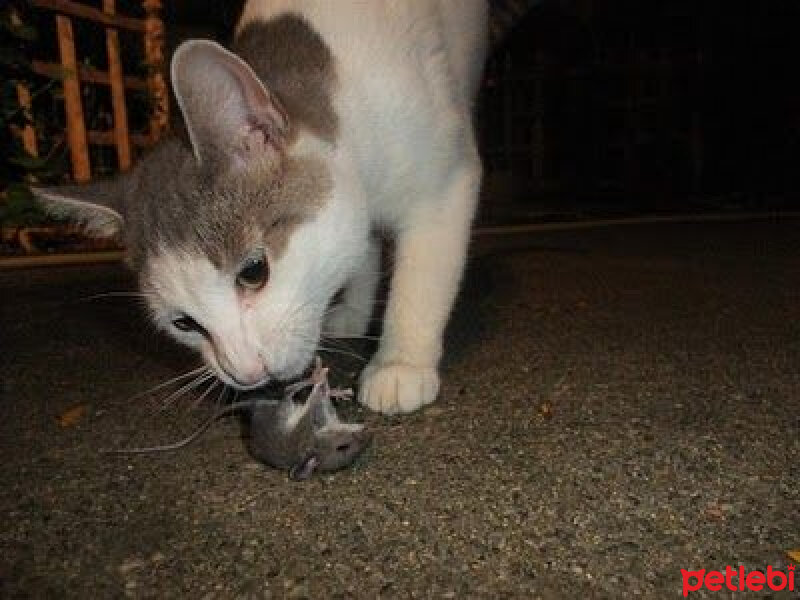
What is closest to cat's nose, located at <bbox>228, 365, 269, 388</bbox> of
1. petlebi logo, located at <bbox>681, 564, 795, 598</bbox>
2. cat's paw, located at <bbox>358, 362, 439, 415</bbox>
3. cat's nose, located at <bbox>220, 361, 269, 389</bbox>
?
cat's nose, located at <bbox>220, 361, 269, 389</bbox>

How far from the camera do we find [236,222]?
130cm

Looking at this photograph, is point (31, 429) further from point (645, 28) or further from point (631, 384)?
point (645, 28)

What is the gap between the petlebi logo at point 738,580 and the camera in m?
0.82

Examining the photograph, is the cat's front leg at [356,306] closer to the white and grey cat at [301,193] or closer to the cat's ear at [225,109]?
the white and grey cat at [301,193]

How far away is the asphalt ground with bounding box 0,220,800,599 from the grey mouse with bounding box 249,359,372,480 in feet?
0.10

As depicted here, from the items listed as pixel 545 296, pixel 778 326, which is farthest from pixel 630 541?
pixel 545 296

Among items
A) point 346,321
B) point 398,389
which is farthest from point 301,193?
point 346,321

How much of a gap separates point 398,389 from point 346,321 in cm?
58

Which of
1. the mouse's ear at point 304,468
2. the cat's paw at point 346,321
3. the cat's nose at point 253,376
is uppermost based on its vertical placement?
the cat's nose at point 253,376

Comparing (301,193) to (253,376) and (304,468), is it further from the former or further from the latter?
(304,468)

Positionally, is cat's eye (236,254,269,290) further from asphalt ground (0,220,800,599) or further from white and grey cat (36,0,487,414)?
asphalt ground (0,220,800,599)

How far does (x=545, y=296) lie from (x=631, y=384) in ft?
3.36

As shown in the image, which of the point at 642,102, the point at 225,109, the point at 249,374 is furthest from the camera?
the point at 642,102

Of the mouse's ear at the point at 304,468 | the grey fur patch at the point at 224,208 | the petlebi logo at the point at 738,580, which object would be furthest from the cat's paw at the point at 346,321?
the petlebi logo at the point at 738,580
